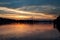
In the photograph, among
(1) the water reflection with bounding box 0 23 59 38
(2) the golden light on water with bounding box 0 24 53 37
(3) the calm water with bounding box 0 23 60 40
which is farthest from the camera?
(2) the golden light on water with bounding box 0 24 53 37

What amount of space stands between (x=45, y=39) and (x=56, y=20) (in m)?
23.0

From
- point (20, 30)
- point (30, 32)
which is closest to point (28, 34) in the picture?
point (30, 32)

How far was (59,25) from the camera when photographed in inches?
1741

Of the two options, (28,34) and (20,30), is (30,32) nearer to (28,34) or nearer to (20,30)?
(28,34)

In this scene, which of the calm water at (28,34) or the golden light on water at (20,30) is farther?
the golden light on water at (20,30)

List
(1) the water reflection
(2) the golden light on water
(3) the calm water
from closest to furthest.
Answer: (3) the calm water → (1) the water reflection → (2) the golden light on water

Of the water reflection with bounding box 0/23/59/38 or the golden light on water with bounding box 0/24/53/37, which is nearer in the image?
the water reflection with bounding box 0/23/59/38

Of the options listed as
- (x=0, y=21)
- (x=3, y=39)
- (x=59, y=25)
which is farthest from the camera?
(x=0, y=21)

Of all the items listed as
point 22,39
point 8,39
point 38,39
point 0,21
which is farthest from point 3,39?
point 0,21

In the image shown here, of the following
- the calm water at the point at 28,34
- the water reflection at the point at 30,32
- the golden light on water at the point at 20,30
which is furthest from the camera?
the golden light on water at the point at 20,30

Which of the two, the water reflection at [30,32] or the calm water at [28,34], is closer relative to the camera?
the calm water at [28,34]

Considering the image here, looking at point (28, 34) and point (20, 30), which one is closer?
point (28, 34)

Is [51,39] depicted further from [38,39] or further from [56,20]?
[56,20]

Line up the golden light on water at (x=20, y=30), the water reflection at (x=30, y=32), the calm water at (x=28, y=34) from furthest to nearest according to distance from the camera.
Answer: the golden light on water at (x=20, y=30) → the water reflection at (x=30, y=32) → the calm water at (x=28, y=34)
